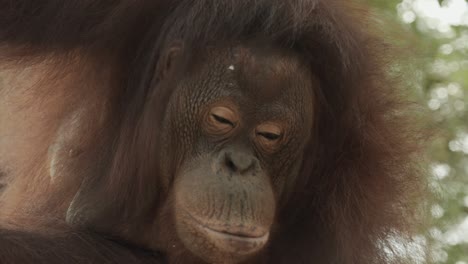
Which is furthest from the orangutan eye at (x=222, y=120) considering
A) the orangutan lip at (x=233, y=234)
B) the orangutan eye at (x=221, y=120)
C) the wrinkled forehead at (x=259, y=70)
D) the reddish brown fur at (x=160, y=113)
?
the orangutan lip at (x=233, y=234)

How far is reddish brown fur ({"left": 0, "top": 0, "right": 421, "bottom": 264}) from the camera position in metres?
4.27

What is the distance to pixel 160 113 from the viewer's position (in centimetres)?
427

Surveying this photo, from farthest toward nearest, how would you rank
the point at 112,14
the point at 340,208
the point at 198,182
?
the point at 340,208 → the point at 112,14 → the point at 198,182

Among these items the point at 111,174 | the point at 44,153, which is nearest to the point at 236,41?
the point at 111,174

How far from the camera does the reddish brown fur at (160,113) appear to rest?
4.27 metres

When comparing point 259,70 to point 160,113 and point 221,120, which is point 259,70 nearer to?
point 221,120

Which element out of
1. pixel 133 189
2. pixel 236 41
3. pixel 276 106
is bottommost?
pixel 133 189

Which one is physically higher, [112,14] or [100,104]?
[112,14]

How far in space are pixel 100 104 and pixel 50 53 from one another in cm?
37

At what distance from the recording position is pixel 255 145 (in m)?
4.12

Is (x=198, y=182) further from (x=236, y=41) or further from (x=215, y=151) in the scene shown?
(x=236, y=41)

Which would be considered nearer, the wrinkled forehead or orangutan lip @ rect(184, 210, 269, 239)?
orangutan lip @ rect(184, 210, 269, 239)

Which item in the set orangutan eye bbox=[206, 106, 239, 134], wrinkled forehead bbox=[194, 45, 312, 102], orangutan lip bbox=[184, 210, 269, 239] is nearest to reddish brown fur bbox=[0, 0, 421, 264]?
wrinkled forehead bbox=[194, 45, 312, 102]

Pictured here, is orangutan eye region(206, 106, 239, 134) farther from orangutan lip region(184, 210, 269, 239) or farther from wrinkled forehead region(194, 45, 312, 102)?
orangutan lip region(184, 210, 269, 239)
